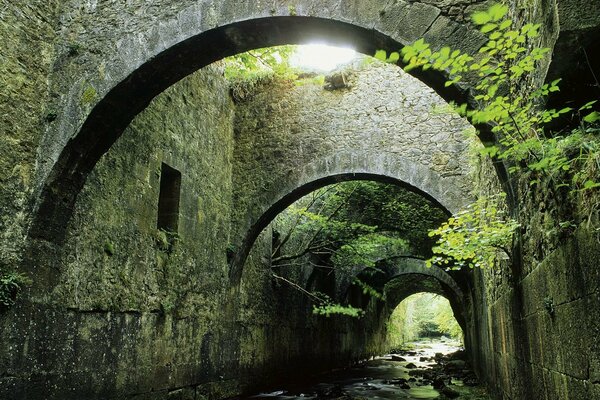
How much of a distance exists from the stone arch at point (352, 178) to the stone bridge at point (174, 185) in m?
0.03

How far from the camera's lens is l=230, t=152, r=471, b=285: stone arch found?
8211 mm

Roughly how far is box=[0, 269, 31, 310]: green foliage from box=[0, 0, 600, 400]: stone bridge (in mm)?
76

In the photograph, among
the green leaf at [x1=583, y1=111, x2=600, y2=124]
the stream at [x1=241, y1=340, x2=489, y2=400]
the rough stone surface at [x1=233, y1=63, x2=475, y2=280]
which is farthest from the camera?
the stream at [x1=241, y1=340, x2=489, y2=400]

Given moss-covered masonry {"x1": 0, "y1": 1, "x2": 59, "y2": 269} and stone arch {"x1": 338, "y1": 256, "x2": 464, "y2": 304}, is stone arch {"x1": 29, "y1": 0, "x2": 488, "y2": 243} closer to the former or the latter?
moss-covered masonry {"x1": 0, "y1": 1, "x2": 59, "y2": 269}

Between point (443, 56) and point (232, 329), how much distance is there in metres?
6.85

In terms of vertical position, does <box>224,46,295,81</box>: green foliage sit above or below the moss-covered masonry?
above

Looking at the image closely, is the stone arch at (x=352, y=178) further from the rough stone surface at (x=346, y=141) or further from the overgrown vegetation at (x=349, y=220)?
the overgrown vegetation at (x=349, y=220)

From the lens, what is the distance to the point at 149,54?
482cm

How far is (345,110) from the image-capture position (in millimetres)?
9000

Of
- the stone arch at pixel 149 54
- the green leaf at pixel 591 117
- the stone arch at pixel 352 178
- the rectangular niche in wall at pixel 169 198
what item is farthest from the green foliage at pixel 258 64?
the green leaf at pixel 591 117

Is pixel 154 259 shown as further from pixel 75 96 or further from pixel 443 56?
pixel 443 56

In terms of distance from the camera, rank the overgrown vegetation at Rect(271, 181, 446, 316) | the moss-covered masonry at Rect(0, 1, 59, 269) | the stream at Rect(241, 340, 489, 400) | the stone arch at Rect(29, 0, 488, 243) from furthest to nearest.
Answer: the overgrown vegetation at Rect(271, 181, 446, 316)
the stream at Rect(241, 340, 489, 400)
the stone arch at Rect(29, 0, 488, 243)
the moss-covered masonry at Rect(0, 1, 59, 269)

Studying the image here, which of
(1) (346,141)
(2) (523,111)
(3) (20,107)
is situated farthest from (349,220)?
(2) (523,111)

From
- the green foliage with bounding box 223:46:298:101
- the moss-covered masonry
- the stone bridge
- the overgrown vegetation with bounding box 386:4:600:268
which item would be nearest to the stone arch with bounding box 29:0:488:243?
the stone bridge
